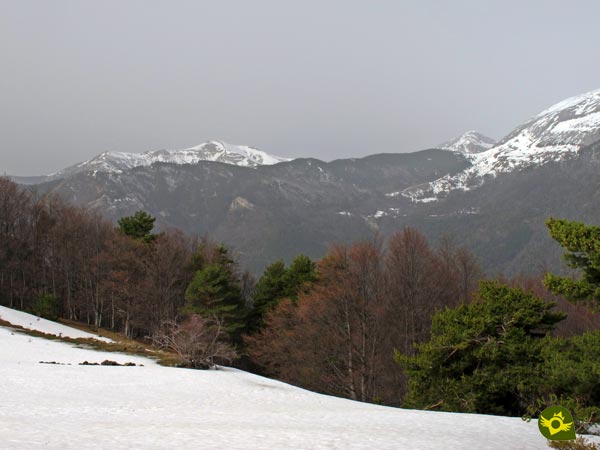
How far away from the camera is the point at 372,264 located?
121 feet

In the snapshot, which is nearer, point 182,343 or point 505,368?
point 505,368

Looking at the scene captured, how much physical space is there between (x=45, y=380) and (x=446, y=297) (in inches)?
1175

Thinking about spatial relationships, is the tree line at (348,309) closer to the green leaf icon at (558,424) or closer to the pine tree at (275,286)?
the pine tree at (275,286)

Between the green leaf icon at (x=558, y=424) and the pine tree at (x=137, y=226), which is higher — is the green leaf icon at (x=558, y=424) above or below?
below

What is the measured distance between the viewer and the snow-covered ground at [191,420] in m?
8.40

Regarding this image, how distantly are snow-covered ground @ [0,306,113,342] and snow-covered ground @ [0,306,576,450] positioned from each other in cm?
1742

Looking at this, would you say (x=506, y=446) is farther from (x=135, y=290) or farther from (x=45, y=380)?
(x=135, y=290)

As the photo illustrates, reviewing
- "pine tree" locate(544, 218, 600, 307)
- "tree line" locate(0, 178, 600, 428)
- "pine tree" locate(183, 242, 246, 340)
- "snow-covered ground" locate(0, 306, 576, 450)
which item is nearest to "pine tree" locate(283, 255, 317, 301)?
"tree line" locate(0, 178, 600, 428)

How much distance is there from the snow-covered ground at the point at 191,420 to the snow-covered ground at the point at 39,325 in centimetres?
1742

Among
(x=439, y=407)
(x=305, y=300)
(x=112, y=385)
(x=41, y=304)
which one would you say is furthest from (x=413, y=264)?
(x=41, y=304)

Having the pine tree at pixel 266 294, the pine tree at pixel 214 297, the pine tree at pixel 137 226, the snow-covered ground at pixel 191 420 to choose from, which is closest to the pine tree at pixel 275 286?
the pine tree at pixel 266 294

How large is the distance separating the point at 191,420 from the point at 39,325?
31.9 m

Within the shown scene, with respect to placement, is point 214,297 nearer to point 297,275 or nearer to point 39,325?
point 297,275

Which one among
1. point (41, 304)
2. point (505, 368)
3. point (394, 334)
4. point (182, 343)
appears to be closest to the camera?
point (505, 368)
